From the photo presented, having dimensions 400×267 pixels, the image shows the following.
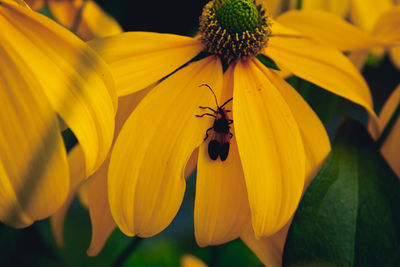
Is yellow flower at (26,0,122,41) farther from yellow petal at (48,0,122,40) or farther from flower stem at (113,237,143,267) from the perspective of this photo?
flower stem at (113,237,143,267)

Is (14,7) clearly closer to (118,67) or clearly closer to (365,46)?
(118,67)

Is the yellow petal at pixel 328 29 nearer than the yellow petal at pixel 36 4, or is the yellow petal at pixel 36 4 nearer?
the yellow petal at pixel 328 29

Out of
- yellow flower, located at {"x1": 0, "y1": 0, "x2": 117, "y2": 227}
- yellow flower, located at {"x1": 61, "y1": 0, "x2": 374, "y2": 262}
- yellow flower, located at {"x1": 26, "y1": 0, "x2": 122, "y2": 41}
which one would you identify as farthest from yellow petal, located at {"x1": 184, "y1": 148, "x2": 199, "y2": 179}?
yellow flower, located at {"x1": 26, "y1": 0, "x2": 122, "y2": 41}

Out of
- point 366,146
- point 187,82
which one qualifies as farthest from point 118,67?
point 366,146

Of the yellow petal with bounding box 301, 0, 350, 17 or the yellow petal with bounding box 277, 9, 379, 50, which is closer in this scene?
the yellow petal with bounding box 277, 9, 379, 50

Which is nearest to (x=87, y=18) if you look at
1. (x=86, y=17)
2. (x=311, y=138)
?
(x=86, y=17)

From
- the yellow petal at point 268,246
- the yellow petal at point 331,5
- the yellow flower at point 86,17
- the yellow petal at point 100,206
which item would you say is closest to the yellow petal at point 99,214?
the yellow petal at point 100,206

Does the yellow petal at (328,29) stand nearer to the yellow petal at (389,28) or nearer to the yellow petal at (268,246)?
the yellow petal at (389,28)
